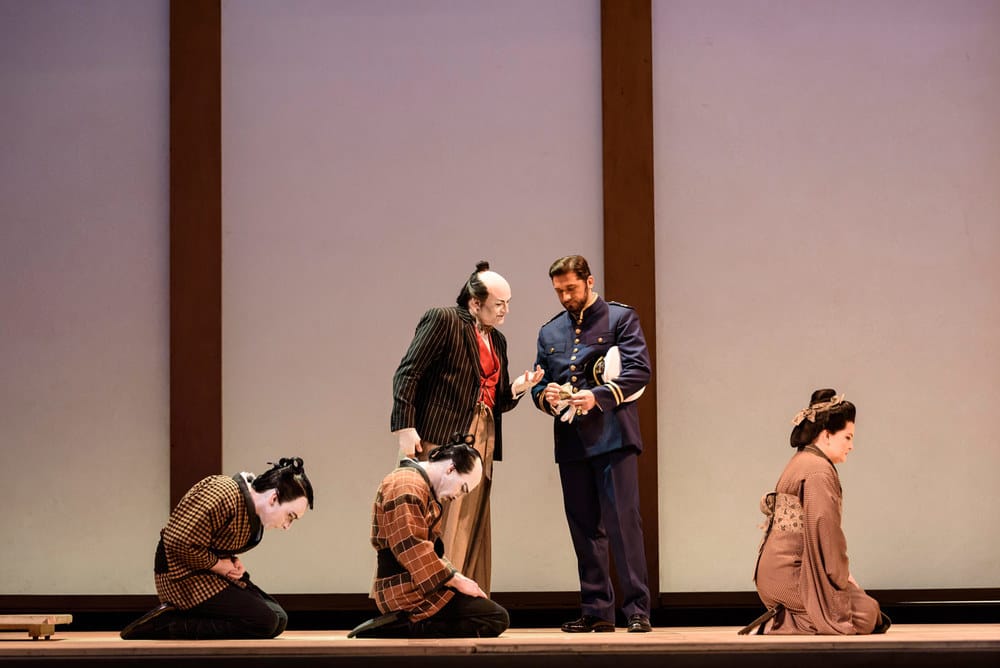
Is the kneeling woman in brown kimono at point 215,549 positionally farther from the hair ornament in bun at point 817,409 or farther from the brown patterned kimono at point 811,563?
the hair ornament in bun at point 817,409

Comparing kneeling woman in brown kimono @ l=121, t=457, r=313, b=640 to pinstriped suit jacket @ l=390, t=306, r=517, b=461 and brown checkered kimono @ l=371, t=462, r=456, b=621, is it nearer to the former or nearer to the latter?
brown checkered kimono @ l=371, t=462, r=456, b=621

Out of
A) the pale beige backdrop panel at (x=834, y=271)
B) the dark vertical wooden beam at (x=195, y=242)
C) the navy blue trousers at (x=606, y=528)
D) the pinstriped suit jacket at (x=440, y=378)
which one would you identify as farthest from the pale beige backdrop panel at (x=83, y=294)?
the pale beige backdrop panel at (x=834, y=271)

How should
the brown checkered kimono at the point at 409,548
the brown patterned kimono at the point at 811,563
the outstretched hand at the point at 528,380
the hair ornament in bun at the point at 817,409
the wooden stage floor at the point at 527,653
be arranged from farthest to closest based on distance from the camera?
the outstretched hand at the point at 528,380 < the hair ornament in bun at the point at 817,409 < the brown patterned kimono at the point at 811,563 < the brown checkered kimono at the point at 409,548 < the wooden stage floor at the point at 527,653

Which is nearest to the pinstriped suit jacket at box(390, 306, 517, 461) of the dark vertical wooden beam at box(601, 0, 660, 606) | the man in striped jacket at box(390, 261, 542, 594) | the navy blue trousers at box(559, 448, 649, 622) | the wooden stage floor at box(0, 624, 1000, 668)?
the man in striped jacket at box(390, 261, 542, 594)

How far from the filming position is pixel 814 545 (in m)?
4.46

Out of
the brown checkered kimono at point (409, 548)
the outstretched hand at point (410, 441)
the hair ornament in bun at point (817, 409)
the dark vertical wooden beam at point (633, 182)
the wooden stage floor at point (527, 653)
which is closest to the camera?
the wooden stage floor at point (527, 653)

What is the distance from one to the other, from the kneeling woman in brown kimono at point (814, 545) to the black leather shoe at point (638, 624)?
423mm

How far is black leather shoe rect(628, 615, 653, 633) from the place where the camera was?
4.66 meters

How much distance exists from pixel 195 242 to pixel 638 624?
110 inches

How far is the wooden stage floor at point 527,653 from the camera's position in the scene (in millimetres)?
3889

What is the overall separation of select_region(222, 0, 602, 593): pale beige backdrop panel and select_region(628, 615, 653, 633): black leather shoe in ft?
4.37

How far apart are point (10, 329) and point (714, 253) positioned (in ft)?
11.0

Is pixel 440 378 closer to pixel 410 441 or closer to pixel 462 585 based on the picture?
pixel 410 441

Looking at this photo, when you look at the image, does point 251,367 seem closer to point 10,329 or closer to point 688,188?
point 10,329
